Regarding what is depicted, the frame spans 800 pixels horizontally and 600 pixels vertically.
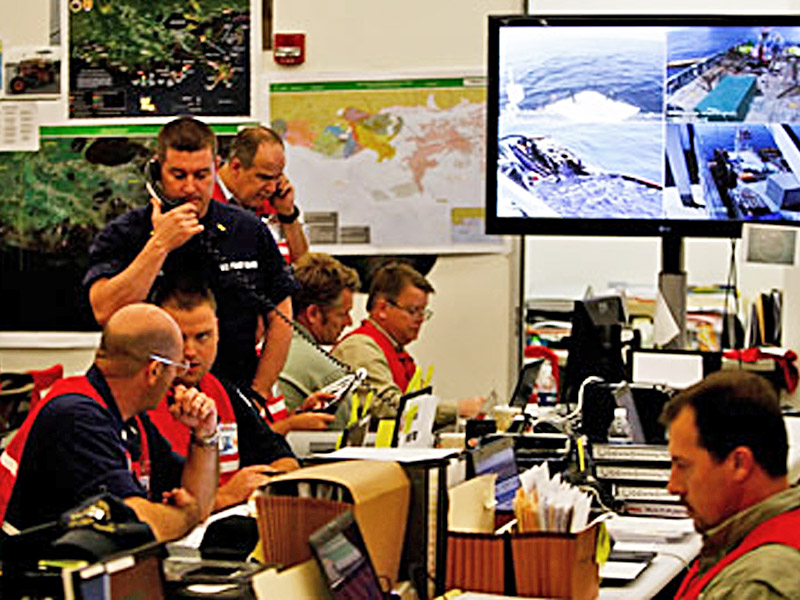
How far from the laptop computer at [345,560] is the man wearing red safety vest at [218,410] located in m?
1.27

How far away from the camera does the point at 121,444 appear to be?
10.8 feet

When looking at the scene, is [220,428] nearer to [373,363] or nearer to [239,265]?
[239,265]

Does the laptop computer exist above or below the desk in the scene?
above

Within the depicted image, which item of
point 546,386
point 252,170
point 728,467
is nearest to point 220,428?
point 252,170

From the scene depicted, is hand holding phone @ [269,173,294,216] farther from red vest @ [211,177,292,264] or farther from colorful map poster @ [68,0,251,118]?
colorful map poster @ [68,0,251,118]

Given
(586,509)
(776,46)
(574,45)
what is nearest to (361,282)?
(574,45)

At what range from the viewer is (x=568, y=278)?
7.34m

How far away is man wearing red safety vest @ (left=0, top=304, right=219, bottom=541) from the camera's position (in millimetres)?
3156

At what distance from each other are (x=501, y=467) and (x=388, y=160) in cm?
337

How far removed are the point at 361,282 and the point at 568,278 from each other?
4.10ft

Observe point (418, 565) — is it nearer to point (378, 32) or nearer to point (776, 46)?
point (776, 46)

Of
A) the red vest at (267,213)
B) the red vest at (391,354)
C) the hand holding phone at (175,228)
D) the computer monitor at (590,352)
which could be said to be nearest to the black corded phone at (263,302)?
the hand holding phone at (175,228)

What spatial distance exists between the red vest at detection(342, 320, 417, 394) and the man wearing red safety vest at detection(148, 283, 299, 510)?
1.35 meters

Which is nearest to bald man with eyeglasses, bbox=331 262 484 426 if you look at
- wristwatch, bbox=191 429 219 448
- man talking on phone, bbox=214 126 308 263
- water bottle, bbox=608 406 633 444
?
man talking on phone, bbox=214 126 308 263
